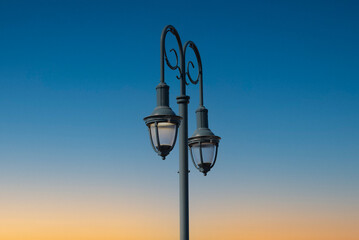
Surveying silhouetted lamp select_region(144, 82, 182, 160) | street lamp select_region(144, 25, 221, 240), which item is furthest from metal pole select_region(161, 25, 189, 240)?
silhouetted lamp select_region(144, 82, 182, 160)

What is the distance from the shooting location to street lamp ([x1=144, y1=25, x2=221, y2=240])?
7453mm

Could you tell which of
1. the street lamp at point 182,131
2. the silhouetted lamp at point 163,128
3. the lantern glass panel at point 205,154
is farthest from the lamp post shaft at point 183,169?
the lantern glass panel at point 205,154

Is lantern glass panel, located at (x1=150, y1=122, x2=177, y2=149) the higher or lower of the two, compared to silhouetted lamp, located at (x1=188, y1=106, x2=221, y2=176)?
lower

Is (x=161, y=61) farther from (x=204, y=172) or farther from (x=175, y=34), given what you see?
(x=204, y=172)

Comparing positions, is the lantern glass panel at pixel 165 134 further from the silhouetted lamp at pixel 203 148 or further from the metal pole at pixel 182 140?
the silhouetted lamp at pixel 203 148

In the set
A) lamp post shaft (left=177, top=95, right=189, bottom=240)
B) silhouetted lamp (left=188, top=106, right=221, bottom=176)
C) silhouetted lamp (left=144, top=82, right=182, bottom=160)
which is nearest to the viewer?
silhouetted lamp (left=144, top=82, right=182, bottom=160)

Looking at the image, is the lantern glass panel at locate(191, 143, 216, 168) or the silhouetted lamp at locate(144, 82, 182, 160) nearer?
the silhouetted lamp at locate(144, 82, 182, 160)

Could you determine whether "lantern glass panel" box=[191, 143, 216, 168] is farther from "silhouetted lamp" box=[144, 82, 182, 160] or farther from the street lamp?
"silhouetted lamp" box=[144, 82, 182, 160]

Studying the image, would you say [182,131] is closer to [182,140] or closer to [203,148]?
[182,140]

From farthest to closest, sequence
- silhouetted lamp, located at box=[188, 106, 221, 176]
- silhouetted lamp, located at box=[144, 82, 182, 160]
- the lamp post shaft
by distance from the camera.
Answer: silhouetted lamp, located at box=[188, 106, 221, 176] → the lamp post shaft → silhouetted lamp, located at box=[144, 82, 182, 160]

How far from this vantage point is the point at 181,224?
7.65 metres

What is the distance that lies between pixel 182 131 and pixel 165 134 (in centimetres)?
85

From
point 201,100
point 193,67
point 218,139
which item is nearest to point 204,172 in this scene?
point 218,139

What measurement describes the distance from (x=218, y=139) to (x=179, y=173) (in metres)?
1.34
